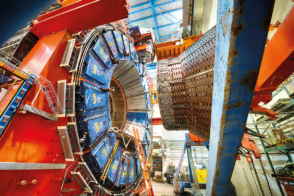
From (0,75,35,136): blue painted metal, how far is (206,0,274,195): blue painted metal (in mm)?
1946

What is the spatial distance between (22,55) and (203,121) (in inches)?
140

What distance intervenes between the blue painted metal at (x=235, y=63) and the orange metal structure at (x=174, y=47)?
15.0 feet

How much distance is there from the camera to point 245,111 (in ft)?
3.39

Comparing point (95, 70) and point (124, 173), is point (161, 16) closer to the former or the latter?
point (95, 70)

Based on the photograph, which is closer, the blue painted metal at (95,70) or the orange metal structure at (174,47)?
the blue painted metal at (95,70)

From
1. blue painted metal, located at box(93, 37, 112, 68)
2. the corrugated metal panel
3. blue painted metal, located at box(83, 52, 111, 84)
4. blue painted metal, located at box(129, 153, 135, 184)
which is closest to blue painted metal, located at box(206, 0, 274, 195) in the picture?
blue painted metal, located at box(83, 52, 111, 84)

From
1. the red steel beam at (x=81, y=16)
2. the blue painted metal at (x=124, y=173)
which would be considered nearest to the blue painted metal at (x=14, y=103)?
the red steel beam at (x=81, y=16)

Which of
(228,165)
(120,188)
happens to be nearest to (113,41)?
(228,165)

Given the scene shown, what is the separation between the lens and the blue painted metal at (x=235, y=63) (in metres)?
0.73

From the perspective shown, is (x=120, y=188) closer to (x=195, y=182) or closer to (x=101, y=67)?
(x=101, y=67)

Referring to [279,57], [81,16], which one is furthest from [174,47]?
[81,16]

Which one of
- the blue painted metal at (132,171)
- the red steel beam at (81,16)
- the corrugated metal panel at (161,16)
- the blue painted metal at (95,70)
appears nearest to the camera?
the red steel beam at (81,16)

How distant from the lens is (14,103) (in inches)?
49.3

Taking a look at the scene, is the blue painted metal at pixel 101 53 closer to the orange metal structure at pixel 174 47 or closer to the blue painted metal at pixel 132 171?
the blue painted metal at pixel 132 171
